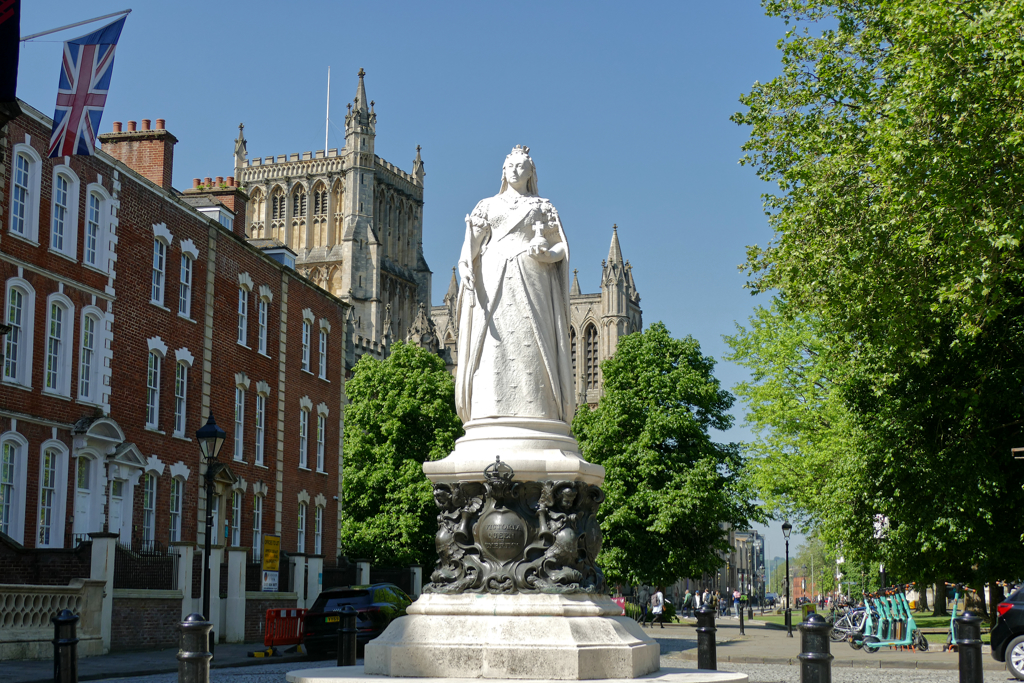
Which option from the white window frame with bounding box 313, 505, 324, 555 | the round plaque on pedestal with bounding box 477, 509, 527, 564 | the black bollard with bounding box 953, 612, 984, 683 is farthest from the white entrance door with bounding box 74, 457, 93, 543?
the black bollard with bounding box 953, 612, 984, 683

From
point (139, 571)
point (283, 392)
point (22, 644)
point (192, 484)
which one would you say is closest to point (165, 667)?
point (22, 644)

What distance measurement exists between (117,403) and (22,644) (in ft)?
30.3

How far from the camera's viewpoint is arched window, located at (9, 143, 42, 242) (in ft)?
81.5

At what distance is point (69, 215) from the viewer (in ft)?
87.8

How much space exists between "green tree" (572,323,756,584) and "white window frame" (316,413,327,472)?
11239mm

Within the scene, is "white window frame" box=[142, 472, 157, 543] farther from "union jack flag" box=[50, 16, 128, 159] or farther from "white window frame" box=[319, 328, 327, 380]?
"white window frame" box=[319, 328, 327, 380]

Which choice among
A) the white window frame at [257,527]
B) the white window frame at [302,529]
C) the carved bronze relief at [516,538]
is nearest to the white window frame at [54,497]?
the white window frame at [257,527]

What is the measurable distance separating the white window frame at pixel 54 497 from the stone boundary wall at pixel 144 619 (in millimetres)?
2925

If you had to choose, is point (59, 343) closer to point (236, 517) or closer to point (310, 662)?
→ point (236, 517)

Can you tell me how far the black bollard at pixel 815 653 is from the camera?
8.83 m

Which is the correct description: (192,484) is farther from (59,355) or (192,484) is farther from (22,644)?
(22,644)

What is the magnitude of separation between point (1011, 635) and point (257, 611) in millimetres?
19076

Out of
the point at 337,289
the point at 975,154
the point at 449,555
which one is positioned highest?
the point at 337,289

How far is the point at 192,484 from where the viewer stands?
31.8 m
